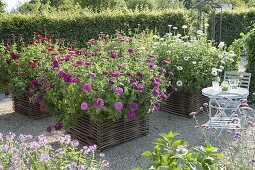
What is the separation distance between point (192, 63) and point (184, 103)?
29.4 inches

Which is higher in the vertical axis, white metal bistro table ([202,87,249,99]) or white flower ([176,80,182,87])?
white flower ([176,80,182,87])

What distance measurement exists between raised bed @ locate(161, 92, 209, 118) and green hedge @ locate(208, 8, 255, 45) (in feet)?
32.5

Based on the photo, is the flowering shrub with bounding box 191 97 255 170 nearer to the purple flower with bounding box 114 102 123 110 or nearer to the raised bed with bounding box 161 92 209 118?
the purple flower with bounding box 114 102 123 110

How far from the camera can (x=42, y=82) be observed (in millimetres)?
5383

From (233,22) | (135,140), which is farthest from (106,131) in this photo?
(233,22)

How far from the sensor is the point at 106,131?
16.0 ft

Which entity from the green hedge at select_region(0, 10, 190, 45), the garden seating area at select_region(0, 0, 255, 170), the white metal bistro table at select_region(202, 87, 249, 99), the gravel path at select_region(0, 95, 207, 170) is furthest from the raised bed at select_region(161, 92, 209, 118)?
the green hedge at select_region(0, 10, 190, 45)

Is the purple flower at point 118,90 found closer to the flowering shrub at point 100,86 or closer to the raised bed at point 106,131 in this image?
the flowering shrub at point 100,86

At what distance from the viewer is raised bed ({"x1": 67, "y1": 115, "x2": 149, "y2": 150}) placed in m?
4.84

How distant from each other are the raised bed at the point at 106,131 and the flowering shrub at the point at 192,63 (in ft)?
4.39

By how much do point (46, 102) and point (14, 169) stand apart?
304 centimetres

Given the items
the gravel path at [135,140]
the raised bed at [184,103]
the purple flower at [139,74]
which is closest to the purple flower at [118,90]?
the purple flower at [139,74]

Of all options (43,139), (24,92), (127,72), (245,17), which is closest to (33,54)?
(24,92)

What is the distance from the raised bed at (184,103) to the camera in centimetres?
647
